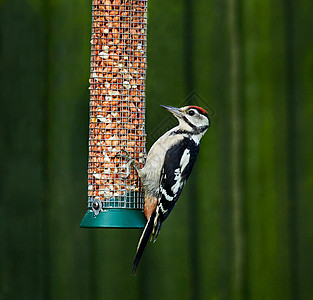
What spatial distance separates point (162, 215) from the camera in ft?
9.52

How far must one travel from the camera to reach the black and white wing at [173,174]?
115 inches

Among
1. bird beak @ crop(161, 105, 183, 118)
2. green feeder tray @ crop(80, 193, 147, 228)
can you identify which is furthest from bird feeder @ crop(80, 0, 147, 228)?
bird beak @ crop(161, 105, 183, 118)

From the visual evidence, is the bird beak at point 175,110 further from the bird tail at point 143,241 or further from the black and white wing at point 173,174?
the bird tail at point 143,241

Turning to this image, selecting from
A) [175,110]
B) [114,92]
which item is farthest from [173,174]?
[114,92]

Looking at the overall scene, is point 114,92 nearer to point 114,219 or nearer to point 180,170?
point 180,170

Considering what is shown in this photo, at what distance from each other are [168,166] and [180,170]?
6cm

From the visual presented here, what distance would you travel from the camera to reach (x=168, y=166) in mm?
3037

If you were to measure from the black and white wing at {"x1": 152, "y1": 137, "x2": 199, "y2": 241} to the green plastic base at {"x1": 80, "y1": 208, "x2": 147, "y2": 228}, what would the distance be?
0.08 meters

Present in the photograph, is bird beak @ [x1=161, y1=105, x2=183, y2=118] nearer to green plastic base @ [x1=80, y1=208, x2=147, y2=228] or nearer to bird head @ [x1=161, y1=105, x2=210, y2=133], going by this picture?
bird head @ [x1=161, y1=105, x2=210, y2=133]

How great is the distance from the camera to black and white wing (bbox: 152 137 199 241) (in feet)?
9.55
